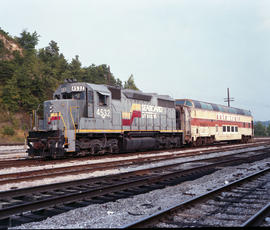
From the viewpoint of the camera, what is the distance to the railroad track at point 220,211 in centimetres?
405

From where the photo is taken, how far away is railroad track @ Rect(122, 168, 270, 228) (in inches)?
159

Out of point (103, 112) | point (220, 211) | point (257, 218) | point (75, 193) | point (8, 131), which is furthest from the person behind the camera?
point (8, 131)

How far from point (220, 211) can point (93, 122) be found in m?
9.37

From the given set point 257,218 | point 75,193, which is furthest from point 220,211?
point 75,193

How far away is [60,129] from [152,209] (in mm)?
8544

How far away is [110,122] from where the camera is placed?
14.3m

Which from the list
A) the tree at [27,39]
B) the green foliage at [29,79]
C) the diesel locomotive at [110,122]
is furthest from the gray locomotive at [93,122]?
the tree at [27,39]

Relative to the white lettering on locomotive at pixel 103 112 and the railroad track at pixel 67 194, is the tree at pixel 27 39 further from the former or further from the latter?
the railroad track at pixel 67 194

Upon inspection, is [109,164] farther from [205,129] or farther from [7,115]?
[7,115]

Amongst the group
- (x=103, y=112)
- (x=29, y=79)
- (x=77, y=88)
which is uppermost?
(x=29, y=79)

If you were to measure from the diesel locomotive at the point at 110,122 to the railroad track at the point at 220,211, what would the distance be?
785cm

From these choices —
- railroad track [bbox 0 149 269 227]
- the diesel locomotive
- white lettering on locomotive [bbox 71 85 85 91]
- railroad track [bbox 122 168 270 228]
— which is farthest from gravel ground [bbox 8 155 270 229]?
white lettering on locomotive [bbox 71 85 85 91]

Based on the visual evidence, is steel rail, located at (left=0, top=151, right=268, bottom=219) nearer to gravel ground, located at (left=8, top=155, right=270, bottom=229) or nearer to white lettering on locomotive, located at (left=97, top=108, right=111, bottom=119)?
gravel ground, located at (left=8, top=155, right=270, bottom=229)

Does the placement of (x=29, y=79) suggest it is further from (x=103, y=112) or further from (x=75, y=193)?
(x=75, y=193)
